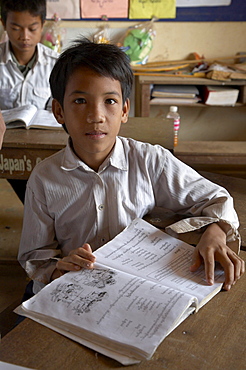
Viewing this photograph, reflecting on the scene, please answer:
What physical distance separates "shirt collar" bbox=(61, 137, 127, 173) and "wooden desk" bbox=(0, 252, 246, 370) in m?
0.58

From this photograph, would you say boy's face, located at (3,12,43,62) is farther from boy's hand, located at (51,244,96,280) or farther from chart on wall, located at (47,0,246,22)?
boy's hand, located at (51,244,96,280)

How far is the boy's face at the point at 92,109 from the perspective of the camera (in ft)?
4.29

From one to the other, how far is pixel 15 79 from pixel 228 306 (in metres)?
2.60

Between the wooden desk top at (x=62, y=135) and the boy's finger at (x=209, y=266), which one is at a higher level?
the boy's finger at (x=209, y=266)

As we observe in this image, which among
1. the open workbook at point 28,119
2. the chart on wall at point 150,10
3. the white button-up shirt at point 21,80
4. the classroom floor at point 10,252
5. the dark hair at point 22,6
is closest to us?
the open workbook at point 28,119

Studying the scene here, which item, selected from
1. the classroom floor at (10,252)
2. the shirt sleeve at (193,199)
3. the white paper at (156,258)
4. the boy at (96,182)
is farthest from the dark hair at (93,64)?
the classroom floor at (10,252)

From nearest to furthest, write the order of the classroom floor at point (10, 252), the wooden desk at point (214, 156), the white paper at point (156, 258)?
the white paper at point (156, 258)
the classroom floor at point (10, 252)
the wooden desk at point (214, 156)

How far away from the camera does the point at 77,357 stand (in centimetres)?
80

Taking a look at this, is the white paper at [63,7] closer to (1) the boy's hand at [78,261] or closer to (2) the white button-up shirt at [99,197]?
(2) the white button-up shirt at [99,197]

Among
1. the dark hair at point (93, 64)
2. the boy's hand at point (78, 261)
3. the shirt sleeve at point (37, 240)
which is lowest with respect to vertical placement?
the shirt sleeve at point (37, 240)

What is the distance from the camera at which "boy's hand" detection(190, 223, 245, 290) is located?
106cm

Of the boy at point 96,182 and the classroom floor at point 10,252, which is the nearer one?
the boy at point 96,182

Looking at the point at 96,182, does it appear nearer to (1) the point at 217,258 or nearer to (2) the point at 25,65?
(1) the point at 217,258

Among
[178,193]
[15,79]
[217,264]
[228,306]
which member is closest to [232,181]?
[178,193]
